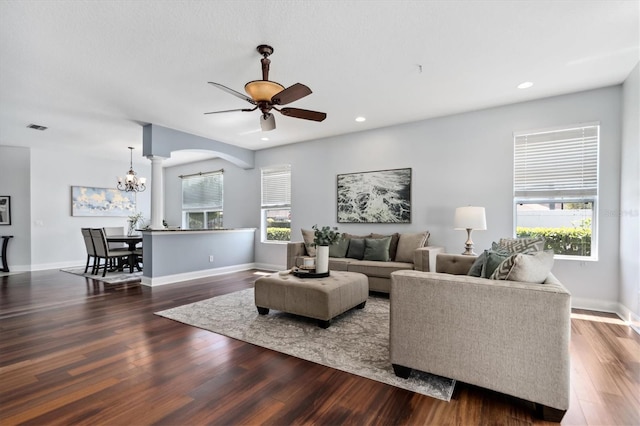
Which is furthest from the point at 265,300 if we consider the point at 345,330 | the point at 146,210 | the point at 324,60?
the point at 146,210

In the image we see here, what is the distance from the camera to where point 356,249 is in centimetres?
507

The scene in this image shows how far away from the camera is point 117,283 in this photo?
5.42 meters

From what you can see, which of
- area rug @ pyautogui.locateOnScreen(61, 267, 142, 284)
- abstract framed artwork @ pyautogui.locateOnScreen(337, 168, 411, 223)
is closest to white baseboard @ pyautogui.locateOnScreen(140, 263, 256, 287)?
area rug @ pyautogui.locateOnScreen(61, 267, 142, 284)

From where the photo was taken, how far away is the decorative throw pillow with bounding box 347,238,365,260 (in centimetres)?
502

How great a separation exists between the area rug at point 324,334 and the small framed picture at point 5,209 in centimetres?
600

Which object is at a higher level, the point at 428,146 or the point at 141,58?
the point at 141,58

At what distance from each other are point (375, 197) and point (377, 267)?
4.91 feet

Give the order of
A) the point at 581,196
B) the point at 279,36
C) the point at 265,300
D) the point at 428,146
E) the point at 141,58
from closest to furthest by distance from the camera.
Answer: the point at 279,36 → the point at 141,58 → the point at 265,300 → the point at 581,196 → the point at 428,146

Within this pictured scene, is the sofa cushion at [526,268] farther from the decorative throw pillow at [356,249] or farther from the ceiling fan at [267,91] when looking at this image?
the decorative throw pillow at [356,249]

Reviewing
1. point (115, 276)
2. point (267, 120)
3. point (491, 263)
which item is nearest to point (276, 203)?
point (115, 276)

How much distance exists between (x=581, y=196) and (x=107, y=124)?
7.21m

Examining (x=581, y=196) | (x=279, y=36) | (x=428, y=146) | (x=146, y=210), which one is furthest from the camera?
(x=146, y=210)

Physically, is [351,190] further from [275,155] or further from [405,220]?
[275,155]

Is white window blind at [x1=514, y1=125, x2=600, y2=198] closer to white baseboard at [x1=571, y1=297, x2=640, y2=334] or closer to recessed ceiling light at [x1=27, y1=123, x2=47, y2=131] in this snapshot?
Result: white baseboard at [x1=571, y1=297, x2=640, y2=334]
